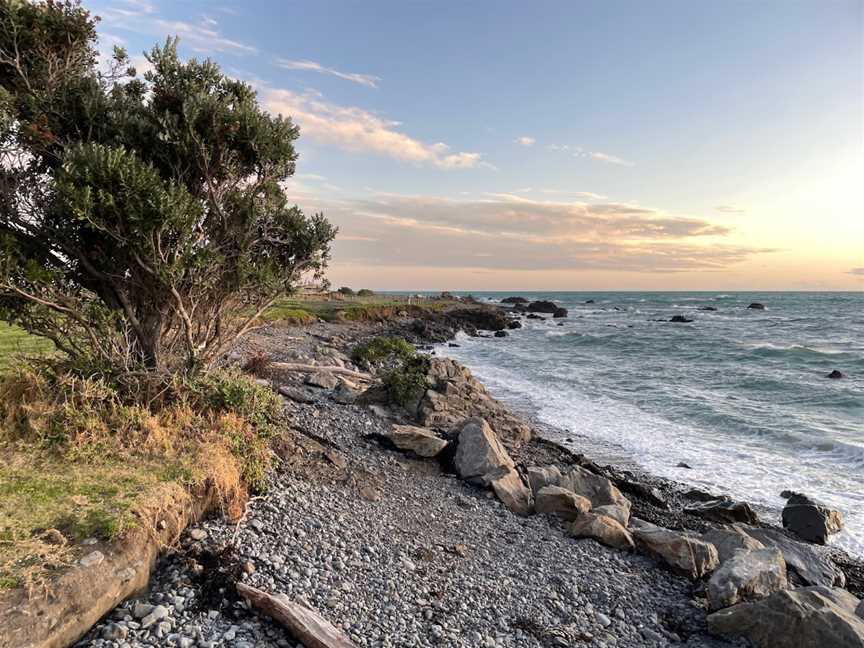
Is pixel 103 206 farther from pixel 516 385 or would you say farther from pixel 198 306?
pixel 516 385

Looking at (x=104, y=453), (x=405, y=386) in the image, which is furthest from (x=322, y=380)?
(x=104, y=453)

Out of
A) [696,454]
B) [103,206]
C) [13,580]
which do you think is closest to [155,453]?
[13,580]

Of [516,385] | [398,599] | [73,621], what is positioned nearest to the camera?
[73,621]

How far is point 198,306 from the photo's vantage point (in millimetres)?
11125

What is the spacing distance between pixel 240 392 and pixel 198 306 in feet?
7.55

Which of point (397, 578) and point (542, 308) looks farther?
point (542, 308)

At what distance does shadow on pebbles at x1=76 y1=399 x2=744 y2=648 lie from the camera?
6043mm

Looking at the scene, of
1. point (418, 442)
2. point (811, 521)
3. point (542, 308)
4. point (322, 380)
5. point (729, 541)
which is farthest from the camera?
point (542, 308)

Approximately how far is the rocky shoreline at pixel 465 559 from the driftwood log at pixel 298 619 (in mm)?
133

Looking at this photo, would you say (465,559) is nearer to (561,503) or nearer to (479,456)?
(561,503)

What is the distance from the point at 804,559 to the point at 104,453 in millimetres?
13932

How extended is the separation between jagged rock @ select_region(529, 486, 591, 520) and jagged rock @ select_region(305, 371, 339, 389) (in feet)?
32.5

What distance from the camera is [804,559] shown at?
1080 cm

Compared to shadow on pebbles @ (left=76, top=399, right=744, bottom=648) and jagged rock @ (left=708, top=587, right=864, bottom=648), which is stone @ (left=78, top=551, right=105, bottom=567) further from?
jagged rock @ (left=708, top=587, right=864, bottom=648)
